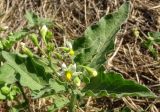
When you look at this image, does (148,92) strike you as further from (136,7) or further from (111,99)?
(136,7)

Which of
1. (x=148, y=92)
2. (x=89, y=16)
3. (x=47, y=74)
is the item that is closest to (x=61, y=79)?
(x=47, y=74)

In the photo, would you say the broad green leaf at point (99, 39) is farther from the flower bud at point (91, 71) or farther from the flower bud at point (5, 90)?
the flower bud at point (5, 90)

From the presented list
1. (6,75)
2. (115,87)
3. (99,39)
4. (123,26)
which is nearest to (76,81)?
(115,87)

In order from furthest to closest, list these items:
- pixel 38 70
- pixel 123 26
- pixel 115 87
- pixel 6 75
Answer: pixel 123 26
pixel 6 75
pixel 38 70
pixel 115 87

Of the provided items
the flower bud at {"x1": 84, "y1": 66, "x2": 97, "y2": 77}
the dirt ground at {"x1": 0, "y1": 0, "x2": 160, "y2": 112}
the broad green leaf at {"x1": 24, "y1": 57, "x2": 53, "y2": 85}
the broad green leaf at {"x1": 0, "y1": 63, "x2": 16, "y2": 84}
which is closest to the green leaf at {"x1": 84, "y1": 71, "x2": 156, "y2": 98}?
the flower bud at {"x1": 84, "y1": 66, "x2": 97, "y2": 77}

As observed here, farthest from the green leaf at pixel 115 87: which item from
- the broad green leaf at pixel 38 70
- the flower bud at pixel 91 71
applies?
the broad green leaf at pixel 38 70

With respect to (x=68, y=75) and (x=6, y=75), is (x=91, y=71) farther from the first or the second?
(x=6, y=75)
